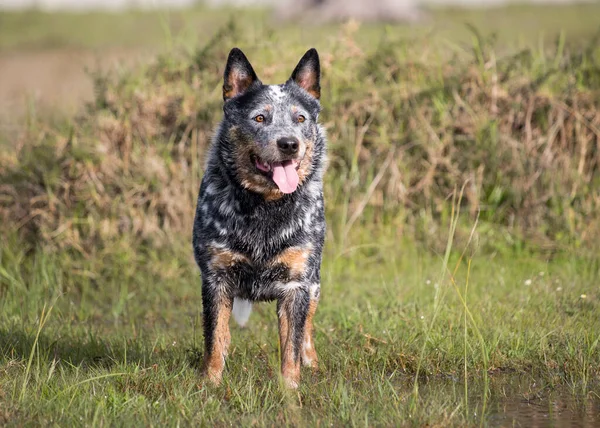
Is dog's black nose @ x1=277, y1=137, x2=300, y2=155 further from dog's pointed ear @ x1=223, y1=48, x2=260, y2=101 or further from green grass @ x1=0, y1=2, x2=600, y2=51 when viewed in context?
green grass @ x1=0, y1=2, x2=600, y2=51

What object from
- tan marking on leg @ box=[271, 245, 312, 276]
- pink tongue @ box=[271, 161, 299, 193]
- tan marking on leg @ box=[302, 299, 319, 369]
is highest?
pink tongue @ box=[271, 161, 299, 193]

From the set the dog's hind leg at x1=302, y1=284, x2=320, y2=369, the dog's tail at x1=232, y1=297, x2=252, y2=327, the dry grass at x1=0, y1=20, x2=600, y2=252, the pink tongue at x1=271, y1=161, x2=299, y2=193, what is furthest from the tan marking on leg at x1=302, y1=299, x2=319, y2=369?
the dry grass at x1=0, y1=20, x2=600, y2=252

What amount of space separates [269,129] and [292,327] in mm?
1026

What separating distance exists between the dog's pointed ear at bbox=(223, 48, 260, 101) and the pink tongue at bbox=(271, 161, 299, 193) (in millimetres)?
521

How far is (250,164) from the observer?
15.2ft

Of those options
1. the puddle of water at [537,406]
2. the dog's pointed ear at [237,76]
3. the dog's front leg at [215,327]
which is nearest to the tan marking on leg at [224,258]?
the dog's front leg at [215,327]

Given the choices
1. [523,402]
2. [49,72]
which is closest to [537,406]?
[523,402]

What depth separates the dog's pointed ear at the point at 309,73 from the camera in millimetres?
4863

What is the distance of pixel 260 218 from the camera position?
467 cm

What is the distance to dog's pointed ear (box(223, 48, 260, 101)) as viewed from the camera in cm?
475

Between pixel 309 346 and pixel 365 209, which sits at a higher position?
pixel 365 209

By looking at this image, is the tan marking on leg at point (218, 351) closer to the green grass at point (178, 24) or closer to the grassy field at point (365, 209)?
the grassy field at point (365, 209)

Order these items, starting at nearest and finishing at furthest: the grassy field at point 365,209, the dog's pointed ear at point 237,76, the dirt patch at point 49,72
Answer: the dog's pointed ear at point 237,76, the grassy field at point 365,209, the dirt patch at point 49,72

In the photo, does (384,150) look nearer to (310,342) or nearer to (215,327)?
(310,342)
